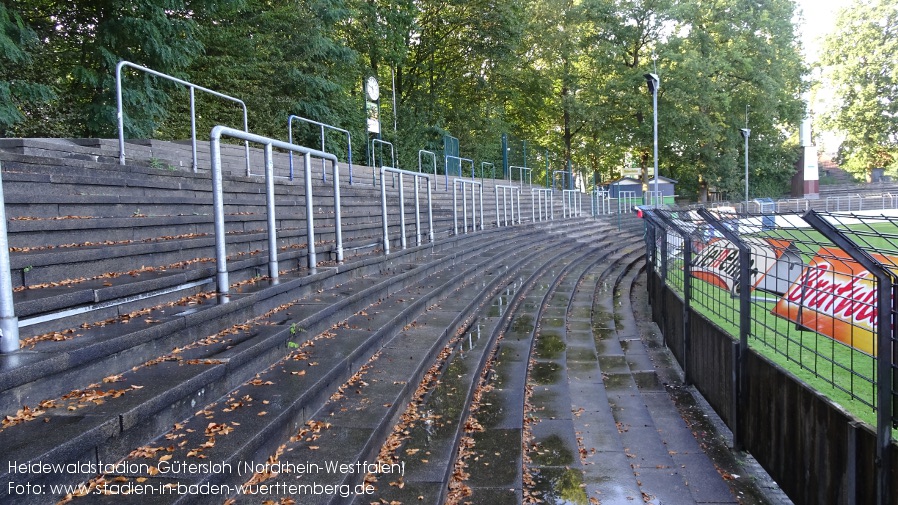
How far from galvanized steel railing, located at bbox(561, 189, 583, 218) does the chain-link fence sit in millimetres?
18899

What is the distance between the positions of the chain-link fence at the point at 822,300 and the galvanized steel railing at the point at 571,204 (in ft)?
62.0

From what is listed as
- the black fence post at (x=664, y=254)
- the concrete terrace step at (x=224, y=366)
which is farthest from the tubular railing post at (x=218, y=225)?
the black fence post at (x=664, y=254)

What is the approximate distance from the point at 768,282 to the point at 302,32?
14.4 meters

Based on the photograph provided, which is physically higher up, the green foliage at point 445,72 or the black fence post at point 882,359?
the green foliage at point 445,72

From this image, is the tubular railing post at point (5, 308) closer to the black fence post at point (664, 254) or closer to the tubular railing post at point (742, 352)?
the tubular railing post at point (742, 352)

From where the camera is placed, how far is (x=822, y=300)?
3932mm

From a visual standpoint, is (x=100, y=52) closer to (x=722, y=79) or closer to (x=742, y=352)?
(x=742, y=352)

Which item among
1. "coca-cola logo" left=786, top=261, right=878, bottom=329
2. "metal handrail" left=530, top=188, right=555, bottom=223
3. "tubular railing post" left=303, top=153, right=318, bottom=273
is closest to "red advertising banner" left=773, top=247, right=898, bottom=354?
"coca-cola logo" left=786, top=261, right=878, bottom=329

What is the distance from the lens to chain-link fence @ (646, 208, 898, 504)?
3033mm

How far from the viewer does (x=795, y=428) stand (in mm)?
3859

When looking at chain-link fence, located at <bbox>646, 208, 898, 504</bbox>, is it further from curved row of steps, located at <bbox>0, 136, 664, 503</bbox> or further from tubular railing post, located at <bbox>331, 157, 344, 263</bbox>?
tubular railing post, located at <bbox>331, 157, 344, 263</bbox>

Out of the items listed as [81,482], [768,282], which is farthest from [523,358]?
[81,482]

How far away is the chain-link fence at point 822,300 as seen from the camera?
9.95 feet

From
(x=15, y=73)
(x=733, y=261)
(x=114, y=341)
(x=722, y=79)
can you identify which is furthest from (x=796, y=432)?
(x=722, y=79)
